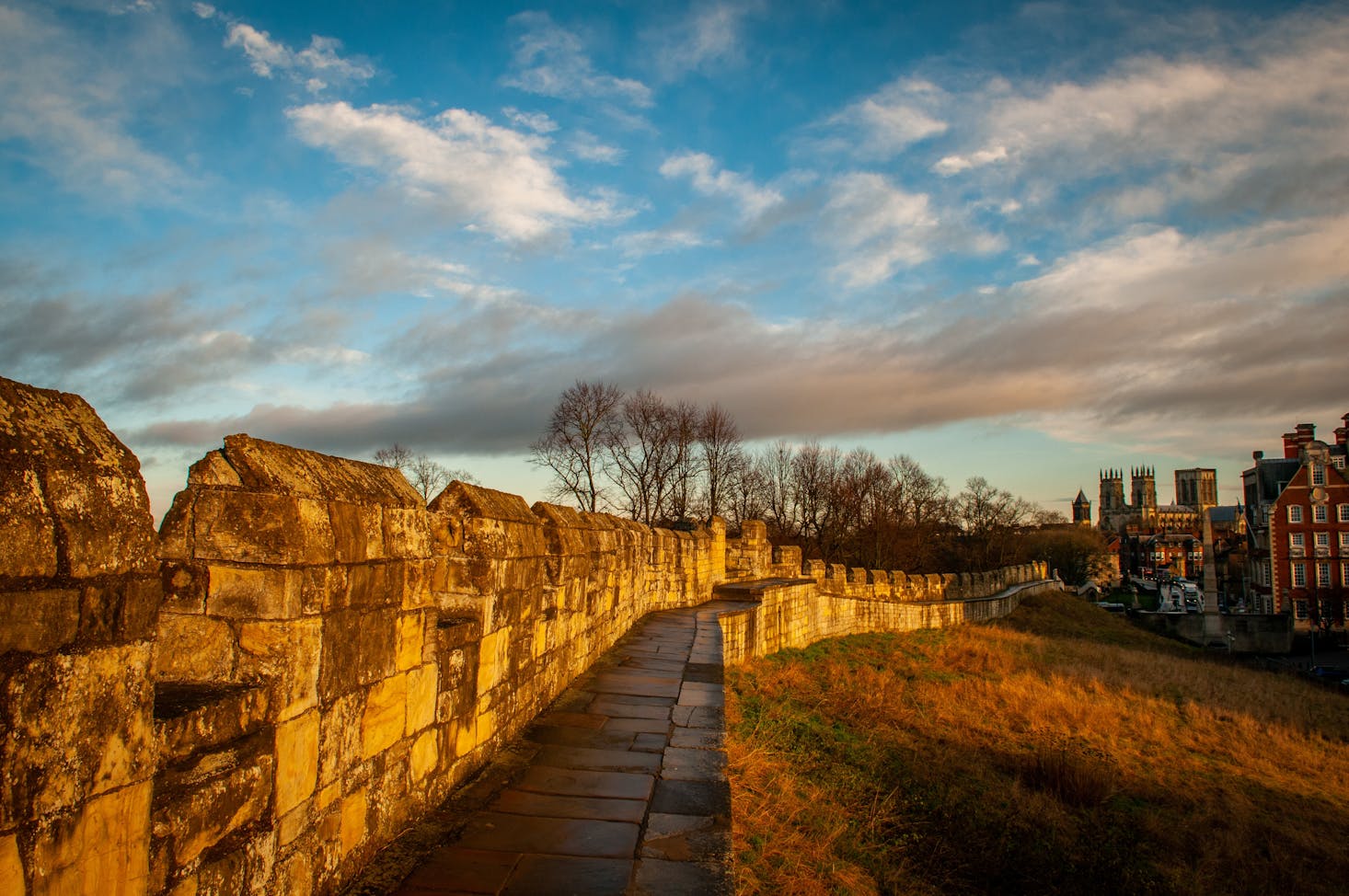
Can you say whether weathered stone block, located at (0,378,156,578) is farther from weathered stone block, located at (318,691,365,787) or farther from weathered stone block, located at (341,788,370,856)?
weathered stone block, located at (341,788,370,856)

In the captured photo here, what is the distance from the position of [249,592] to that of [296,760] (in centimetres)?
49

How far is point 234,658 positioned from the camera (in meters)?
2.23

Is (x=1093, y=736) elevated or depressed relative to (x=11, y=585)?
depressed

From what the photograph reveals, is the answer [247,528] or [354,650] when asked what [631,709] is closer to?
[354,650]

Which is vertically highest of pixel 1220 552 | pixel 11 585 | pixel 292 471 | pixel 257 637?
pixel 292 471

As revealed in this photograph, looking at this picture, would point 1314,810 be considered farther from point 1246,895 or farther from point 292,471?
point 292,471

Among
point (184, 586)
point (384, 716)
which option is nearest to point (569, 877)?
point (384, 716)

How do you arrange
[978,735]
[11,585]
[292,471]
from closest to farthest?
[11,585] → [292,471] → [978,735]

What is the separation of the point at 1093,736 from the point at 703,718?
8165mm

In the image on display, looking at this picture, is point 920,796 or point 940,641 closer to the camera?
point 920,796

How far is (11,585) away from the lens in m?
1.31

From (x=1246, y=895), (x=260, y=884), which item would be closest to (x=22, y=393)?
(x=260, y=884)

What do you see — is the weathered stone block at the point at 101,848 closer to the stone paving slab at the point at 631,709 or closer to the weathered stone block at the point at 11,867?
the weathered stone block at the point at 11,867

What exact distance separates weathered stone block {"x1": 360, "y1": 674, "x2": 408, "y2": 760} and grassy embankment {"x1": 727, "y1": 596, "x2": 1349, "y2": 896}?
192 centimetres
